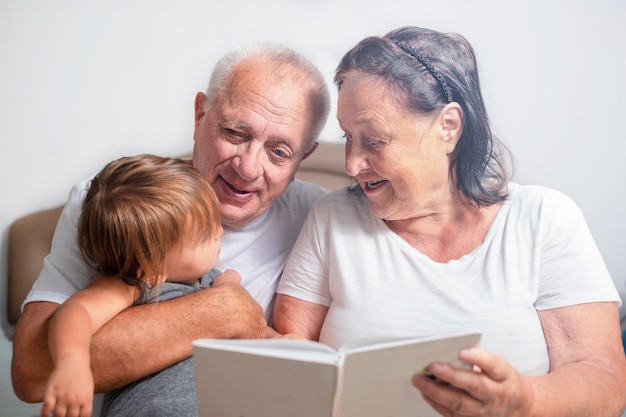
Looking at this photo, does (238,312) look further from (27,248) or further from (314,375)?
(27,248)

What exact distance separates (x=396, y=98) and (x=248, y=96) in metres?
0.32

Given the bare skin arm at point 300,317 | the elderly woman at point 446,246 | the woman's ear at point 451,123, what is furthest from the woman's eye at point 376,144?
the bare skin arm at point 300,317

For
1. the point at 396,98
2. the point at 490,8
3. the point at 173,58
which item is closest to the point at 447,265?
the point at 396,98

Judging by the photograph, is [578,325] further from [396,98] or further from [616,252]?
[396,98]

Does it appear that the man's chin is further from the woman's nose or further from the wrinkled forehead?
the woman's nose

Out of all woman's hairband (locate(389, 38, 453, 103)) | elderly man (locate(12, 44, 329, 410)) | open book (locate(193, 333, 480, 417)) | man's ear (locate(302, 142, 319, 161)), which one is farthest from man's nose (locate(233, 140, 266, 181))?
open book (locate(193, 333, 480, 417))

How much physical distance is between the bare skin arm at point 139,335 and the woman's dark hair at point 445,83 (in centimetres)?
52

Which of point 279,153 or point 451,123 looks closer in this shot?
point 451,123

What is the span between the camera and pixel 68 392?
3.29ft

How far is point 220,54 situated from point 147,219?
0.60 meters

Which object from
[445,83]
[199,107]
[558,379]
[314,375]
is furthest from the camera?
[199,107]

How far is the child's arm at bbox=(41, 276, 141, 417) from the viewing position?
1.00 meters

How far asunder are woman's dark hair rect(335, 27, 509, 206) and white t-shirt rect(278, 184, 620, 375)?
0.08 meters

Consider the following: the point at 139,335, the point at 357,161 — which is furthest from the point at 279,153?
the point at 139,335
